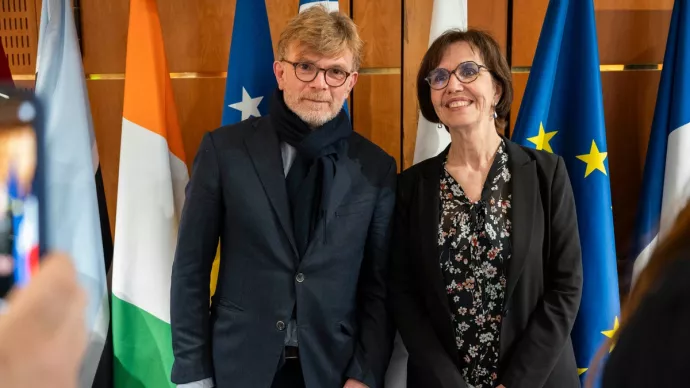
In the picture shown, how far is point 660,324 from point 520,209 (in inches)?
41.7

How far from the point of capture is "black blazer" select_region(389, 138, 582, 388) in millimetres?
1618

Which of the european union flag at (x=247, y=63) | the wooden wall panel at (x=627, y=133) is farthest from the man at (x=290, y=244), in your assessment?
the wooden wall panel at (x=627, y=133)

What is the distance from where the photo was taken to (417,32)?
2.38 meters

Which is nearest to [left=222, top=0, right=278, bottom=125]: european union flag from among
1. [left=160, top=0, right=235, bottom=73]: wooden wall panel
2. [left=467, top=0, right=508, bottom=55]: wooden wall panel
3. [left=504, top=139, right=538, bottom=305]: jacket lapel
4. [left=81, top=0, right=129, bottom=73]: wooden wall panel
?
[left=160, top=0, right=235, bottom=73]: wooden wall panel

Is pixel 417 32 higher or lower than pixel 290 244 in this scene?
higher

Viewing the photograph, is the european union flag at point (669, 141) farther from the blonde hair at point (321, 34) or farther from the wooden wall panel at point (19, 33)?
the wooden wall panel at point (19, 33)

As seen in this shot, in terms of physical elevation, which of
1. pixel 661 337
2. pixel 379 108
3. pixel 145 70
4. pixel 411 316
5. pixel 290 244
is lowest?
pixel 411 316

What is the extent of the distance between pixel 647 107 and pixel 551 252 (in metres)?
1.21

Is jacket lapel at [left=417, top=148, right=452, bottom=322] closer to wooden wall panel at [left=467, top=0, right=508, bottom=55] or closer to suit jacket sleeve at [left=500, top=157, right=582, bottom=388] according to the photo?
suit jacket sleeve at [left=500, top=157, right=582, bottom=388]

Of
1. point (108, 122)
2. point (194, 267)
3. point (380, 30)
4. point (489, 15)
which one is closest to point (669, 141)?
point (489, 15)

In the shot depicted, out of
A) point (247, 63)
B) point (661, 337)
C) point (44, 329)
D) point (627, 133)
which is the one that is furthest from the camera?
point (627, 133)

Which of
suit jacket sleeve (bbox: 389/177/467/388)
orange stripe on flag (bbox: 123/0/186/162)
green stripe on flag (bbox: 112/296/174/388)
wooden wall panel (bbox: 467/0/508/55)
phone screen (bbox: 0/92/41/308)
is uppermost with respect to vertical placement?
wooden wall panel (bbox: 467/0/508/55)

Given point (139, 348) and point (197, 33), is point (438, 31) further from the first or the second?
point (139, 348)

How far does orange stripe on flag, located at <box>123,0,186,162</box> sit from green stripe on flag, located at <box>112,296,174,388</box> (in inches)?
26.3
